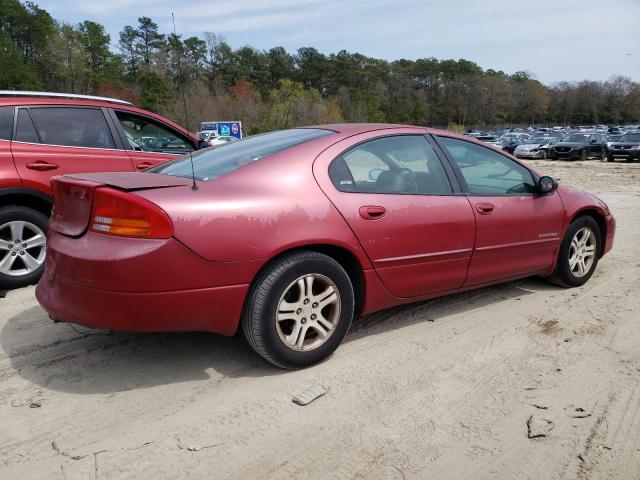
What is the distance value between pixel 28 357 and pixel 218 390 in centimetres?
131

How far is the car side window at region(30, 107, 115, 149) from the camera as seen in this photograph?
5.03m

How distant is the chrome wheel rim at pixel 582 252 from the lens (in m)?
4.75

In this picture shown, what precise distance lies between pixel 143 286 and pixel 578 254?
12.5 feet

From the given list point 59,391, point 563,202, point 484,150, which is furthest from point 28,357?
point 563,202

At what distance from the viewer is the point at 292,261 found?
301cm

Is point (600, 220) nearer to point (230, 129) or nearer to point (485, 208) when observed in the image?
point (485, 208)

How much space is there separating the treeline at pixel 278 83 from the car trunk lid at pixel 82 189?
0.82m

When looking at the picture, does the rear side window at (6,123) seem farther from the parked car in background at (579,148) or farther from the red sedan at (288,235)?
the parked car in background at (579,148)

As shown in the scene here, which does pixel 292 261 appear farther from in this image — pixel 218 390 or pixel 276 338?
pixel 218 390

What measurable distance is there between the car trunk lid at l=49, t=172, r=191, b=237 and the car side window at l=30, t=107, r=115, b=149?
2169mm

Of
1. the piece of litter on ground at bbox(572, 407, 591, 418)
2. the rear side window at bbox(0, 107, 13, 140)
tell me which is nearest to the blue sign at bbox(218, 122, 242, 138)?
the rear side window at bbox(0, 107, 13, 140)

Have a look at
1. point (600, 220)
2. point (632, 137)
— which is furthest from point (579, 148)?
point (600, 220)

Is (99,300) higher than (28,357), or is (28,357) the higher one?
(99,300)

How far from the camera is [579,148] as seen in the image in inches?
1115
